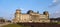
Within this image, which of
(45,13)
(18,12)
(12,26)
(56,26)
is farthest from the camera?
(45,13)

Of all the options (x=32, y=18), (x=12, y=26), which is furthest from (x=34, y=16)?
(x=12, y=26)

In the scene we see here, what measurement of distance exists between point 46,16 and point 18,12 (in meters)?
14.5

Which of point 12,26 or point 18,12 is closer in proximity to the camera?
point 12,26

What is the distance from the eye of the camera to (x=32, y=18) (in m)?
74.3

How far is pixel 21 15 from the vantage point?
7700 centimetres

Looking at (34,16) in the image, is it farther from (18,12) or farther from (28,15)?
(18,12)

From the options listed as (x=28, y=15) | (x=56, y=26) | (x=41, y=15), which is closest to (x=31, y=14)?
(x=28, y=15)

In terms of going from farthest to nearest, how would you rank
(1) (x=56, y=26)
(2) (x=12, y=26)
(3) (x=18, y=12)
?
(3) (x=18, y=12), (2) (x=12, y=26), (1) (x=56, y=26)

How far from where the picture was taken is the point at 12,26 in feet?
111

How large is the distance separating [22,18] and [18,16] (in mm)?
2903

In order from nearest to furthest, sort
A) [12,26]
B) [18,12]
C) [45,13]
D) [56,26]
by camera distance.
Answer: [56,26] < [12,26] < [18,12] < [45,13]

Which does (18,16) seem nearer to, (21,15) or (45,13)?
(21,15)

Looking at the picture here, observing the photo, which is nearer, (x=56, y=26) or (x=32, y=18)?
(x=56, y=26)

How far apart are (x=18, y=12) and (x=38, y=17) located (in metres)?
9.71
